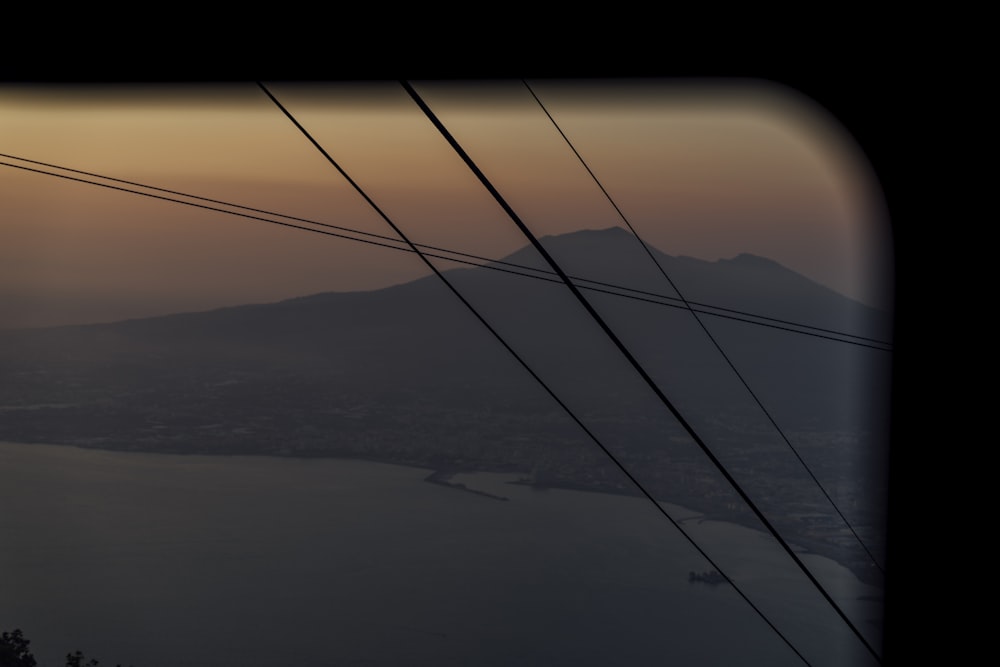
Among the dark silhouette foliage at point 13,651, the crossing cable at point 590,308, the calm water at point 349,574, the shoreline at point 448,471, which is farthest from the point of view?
the shoreline at point 448,471

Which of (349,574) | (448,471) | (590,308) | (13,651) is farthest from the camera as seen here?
(448,471)

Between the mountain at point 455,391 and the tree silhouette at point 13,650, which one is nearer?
the tree silhouette at point 13,650

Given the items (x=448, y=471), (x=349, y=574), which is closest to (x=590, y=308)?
(x=349, y=574)

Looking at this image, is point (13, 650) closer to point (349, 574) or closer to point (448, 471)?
point (349, 574)

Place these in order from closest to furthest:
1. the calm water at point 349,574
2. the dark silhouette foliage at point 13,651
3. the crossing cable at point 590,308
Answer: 1. the crossing cable at point 590,308
2. the dark silhouette foliage at point 13,651
3. the calm water at point 349,574

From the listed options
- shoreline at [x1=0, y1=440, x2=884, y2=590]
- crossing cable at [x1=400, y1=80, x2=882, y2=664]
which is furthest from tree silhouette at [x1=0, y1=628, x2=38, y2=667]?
shoreline at [x1=0, y1=440, x2=884, y2=590]

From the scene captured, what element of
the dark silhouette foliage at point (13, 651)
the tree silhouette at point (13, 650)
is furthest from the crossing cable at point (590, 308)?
the tree silhouette at point (13, 650)

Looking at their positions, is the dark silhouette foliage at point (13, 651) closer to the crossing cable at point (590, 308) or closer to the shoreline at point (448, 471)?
the crossing cable at point (590, 308)

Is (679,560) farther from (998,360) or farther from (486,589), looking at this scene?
(998,360)

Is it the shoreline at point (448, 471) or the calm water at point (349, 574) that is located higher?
the shoreline at point (448, 471)
